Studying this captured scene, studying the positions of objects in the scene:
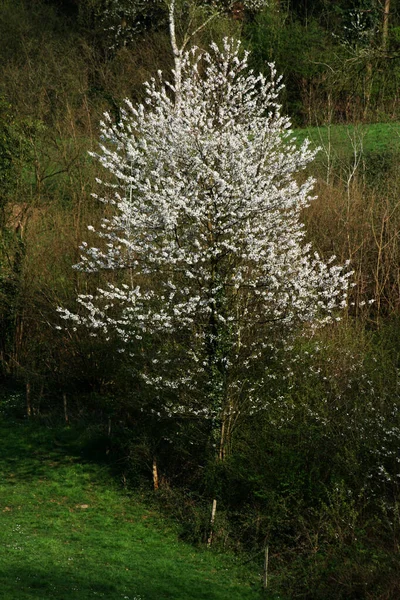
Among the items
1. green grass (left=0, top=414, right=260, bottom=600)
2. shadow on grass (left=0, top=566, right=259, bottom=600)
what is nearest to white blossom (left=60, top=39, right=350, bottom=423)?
green grass (left=0, top=414, right=260, bottom=600)

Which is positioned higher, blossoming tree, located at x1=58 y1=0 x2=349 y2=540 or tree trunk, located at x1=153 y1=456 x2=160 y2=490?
blossoming tree, located at x1=58 y1=0 x2=349 y2=540

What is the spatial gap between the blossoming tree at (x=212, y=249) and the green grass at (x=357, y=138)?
10.4 m

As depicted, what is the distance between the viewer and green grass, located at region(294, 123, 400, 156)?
24906 millimetres

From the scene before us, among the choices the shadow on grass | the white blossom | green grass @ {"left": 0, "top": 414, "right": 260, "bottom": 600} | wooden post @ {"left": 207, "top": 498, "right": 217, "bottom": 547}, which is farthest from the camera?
wooden post @ {"left": 207, "top": 498, "right": 217, "bottom": 547}

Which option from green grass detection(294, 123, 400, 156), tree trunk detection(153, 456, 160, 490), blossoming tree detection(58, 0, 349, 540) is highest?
green grass detection(294, 123, 400, 156)

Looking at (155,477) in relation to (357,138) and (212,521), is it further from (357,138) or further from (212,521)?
(357,138)

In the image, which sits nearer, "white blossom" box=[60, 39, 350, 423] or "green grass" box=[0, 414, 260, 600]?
"green grass" box=[0, 414, 260, 600]

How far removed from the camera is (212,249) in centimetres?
1237

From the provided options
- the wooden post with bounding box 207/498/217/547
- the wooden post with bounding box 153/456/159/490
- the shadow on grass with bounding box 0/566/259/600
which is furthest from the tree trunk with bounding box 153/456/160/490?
the shadow on grass with bounding box 0/566/259/600

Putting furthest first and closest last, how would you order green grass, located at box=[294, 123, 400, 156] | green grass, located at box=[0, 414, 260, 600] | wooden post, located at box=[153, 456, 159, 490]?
green grass, located at box=[294, 123, 400, 156]
wooden post, located at box=[153, 456, 159, 490]
green grass, located at box=[0, 414, 260, 600]

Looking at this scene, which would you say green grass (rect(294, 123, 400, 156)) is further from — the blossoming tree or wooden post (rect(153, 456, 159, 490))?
wooden post (rect(153, 456, 159, 490))

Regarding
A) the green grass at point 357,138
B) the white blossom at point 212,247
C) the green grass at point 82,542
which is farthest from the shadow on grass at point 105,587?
the green grass at point 357,138

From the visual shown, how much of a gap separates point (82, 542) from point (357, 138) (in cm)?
1684

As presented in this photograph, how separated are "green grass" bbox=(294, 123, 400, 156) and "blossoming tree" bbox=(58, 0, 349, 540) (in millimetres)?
10399
